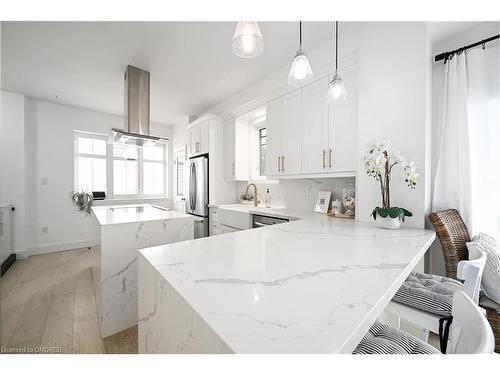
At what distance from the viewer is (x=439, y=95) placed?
6.14 feet

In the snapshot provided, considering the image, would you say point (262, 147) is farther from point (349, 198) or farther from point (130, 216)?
point (130, 216)

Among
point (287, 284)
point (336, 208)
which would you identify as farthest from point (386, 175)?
point (287, 284)

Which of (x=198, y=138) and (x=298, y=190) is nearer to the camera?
(x=298, y=190)

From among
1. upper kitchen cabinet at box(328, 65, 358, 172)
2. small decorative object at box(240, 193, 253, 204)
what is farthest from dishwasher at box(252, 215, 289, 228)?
small decorative object at box(240, 193, 253, 204)

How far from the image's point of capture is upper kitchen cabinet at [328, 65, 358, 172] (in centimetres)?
197

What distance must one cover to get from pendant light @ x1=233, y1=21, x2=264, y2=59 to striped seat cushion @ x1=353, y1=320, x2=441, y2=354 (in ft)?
4.08

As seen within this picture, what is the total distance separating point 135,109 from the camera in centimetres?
282

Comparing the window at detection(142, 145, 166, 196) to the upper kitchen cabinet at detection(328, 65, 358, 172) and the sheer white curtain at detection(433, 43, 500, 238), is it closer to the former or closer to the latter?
the upper kitchen cabinet at detection(328, 65, 358, 172)

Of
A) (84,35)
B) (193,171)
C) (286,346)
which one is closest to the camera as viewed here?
(286,346)

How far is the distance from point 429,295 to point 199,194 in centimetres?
332

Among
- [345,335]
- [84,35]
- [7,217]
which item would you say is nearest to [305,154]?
[345,335]

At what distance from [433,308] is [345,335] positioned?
874 millimetres

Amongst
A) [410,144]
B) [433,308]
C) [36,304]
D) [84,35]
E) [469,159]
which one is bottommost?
[36,304]
